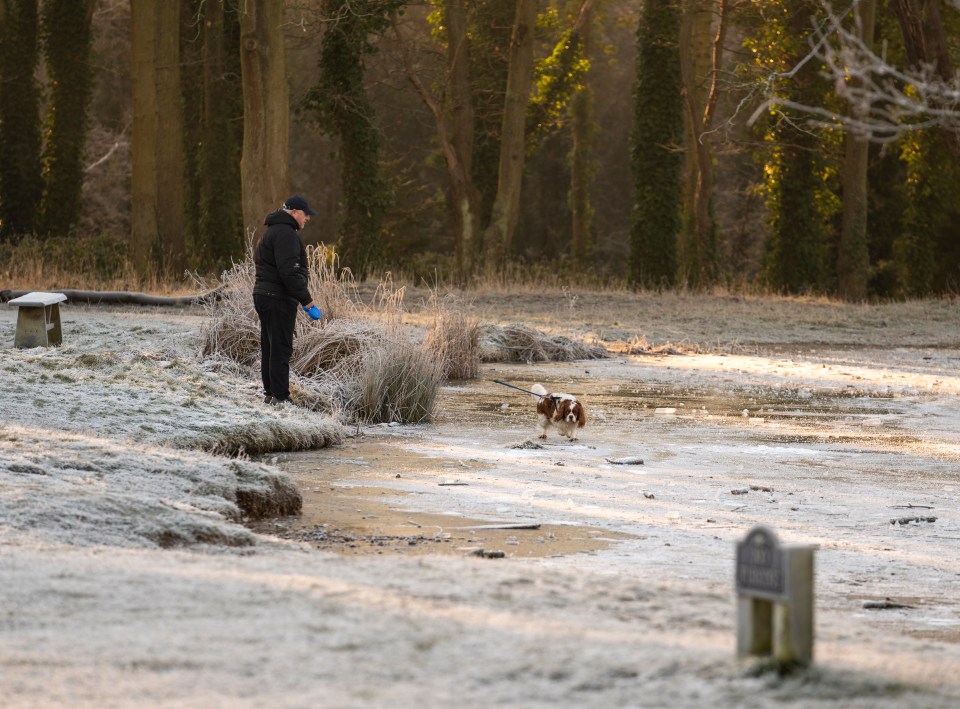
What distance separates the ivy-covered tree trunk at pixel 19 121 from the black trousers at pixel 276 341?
25.3 m

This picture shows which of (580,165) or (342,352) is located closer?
(342,352)

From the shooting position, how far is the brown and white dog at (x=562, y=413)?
1252 centimetres

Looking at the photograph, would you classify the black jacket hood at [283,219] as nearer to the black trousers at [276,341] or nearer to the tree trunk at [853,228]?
the black trousers at [276,341]

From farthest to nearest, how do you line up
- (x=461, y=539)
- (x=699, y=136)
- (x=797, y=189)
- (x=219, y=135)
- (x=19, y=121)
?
(x=19, y=121) → (x=219, y=135) → (x=699, y=136) → (x=797, y=189) → (x=461, y=539)

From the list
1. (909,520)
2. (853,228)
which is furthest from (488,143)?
(909,520)

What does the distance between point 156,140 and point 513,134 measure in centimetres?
891

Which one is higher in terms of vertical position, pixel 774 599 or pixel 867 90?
pixel 867 90

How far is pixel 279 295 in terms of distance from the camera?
1330 centimetres

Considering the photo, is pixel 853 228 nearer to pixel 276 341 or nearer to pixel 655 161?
pixel 655 161

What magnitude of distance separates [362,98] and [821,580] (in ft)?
94.7

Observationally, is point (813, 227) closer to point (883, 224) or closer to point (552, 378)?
point (883, 224)

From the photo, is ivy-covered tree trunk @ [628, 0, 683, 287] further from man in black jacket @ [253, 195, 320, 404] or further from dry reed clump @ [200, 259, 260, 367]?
man in black jacket @ [253, 195, 320, 404]

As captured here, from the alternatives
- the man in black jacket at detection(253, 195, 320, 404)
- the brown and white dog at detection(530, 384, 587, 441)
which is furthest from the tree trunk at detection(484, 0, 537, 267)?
the brown and white dog at detection(530, 384, 587, 441)

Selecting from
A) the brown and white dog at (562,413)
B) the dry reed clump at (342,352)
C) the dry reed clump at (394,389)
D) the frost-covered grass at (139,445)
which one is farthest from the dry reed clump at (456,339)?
the brown and white dog at (562,413)
